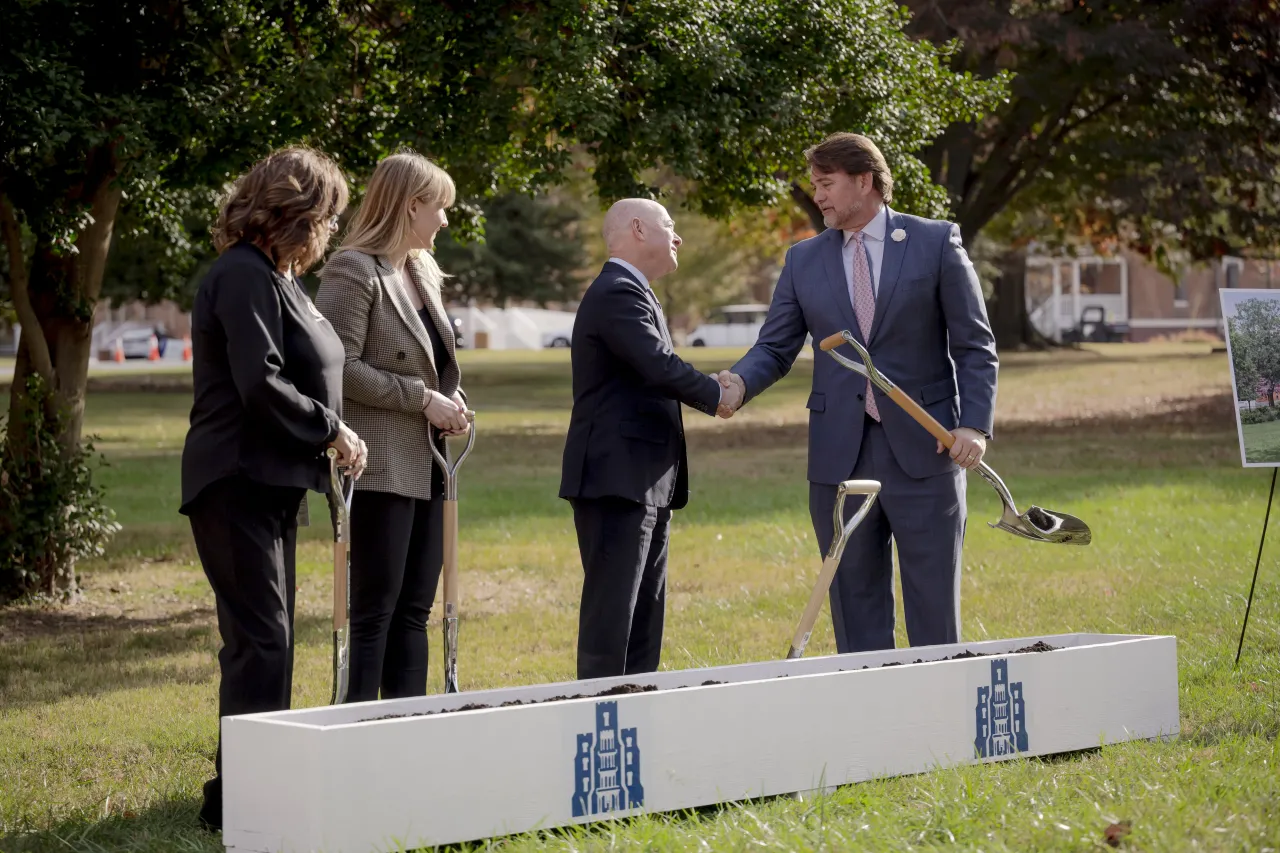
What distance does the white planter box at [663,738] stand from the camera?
3762 mm

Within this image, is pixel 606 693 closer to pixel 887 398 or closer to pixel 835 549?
pixel 835 549

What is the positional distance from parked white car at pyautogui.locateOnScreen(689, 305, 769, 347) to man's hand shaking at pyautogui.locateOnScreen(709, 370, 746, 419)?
63832 mm

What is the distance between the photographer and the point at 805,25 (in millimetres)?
9188

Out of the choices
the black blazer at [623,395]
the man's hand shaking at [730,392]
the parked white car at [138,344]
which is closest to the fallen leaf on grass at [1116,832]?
the black blazer at [623,395]

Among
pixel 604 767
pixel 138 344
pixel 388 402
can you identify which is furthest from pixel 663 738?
pixel 138 344

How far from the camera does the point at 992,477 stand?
5.36 meters

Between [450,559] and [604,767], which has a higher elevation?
[450,559]

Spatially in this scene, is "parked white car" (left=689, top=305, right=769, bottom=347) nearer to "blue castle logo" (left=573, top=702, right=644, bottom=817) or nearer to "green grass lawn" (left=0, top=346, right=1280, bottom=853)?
"green grass lawn" (left=0, top=346, right=1280, bottom=853)

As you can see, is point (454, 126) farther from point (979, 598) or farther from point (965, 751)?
point (965, 751)

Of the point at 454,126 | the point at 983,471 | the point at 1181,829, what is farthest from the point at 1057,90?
the point at 1181,829

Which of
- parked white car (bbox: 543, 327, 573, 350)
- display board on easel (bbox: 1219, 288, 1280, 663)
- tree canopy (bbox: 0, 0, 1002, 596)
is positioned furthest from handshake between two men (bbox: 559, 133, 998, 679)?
parked white car (bbox: 543, 327, 573, 350)

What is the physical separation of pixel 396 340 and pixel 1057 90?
1673 cm

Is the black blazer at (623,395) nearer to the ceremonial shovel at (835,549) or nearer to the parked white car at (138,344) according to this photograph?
the ceremonial shovel at (835,549)

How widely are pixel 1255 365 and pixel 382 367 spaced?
151 inches
